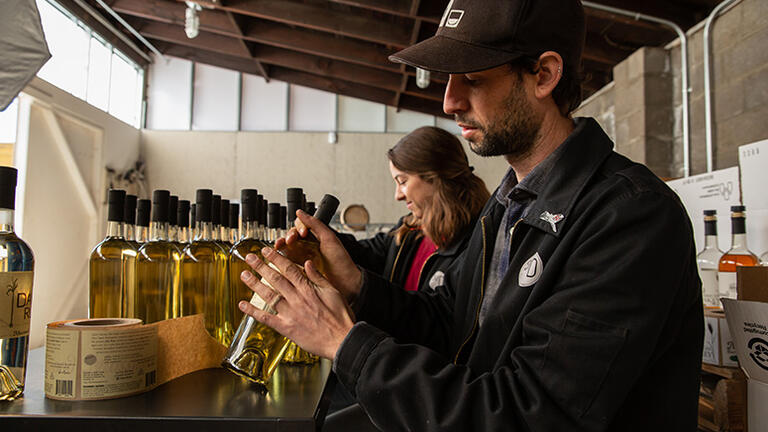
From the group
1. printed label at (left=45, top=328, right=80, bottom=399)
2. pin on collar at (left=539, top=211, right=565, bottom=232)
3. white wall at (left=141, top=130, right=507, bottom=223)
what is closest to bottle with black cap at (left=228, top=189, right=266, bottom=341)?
printed label at (left=45, top=328, right=80, bottom=399)

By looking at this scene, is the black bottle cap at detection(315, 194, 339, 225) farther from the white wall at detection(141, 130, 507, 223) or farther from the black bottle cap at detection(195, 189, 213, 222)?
the white wall at detection(141, 130, 507, 223)

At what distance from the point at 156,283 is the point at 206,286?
4.0 inches

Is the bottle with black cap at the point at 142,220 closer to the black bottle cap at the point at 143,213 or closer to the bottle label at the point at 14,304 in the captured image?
the black bottle cap at the point at 143,213

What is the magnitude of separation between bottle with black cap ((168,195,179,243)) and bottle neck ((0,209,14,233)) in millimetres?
307

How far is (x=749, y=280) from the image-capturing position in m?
1.36

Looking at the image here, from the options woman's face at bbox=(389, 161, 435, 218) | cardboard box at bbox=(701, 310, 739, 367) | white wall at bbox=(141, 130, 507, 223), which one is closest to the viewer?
cardboard box at bbox=(701, 310, 739, 367)

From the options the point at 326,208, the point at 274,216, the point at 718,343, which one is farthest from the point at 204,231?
the point at 718,343

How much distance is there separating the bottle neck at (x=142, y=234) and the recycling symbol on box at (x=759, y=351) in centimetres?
142

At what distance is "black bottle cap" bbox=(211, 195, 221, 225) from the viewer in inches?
45.8

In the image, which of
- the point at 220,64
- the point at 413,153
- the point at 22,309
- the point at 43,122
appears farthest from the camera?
the point at 220,64

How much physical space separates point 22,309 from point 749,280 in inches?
63.5

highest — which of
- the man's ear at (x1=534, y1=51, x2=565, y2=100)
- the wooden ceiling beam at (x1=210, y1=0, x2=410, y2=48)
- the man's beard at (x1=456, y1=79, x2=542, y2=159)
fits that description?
the wooden ceiling beam at (x1=210, y1=0, x2=410, y2=48)

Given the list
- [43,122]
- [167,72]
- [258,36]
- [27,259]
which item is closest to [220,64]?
[167,72]

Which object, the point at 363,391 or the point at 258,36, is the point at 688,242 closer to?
the point at 363,391
